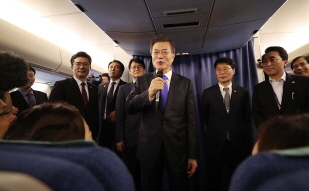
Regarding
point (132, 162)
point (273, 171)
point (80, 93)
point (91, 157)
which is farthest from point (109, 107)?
point (273, 171)

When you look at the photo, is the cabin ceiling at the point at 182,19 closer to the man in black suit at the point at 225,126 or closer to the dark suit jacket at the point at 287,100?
the man in black suit at the point at 225,126

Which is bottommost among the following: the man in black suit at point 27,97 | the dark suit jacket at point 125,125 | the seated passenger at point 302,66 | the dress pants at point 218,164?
the dress pants at point 218,164

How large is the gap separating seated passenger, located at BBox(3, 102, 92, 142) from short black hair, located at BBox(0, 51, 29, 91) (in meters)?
0.43

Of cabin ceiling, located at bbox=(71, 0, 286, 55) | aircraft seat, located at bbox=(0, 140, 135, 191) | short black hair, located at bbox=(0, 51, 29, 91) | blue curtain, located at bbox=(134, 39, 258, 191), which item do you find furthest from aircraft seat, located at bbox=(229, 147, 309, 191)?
blue curtain, located at bbox=(134, 39, 258, 191)

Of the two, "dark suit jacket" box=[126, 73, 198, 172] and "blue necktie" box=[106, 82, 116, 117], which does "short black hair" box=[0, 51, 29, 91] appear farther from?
"blue necktie" box=[106, 82, 116, 117]

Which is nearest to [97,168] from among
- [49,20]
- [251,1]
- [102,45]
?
[251,1]

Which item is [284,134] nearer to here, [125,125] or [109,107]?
[125,125]

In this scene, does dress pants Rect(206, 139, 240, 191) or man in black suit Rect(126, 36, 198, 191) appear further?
dress pants Rect(206, 139, 240, 191)

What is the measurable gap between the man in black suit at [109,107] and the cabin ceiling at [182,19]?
24.4 inches

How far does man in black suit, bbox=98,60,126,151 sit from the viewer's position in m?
3.31

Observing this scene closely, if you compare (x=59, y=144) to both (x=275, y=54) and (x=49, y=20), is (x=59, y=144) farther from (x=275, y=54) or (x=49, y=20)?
(x=49, y=20)

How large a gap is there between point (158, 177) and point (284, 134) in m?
1.58

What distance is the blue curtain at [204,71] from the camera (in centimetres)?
378

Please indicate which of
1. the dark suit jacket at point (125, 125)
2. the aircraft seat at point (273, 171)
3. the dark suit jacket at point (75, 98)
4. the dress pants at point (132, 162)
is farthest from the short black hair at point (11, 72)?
the dress pants at point (132, 162)
